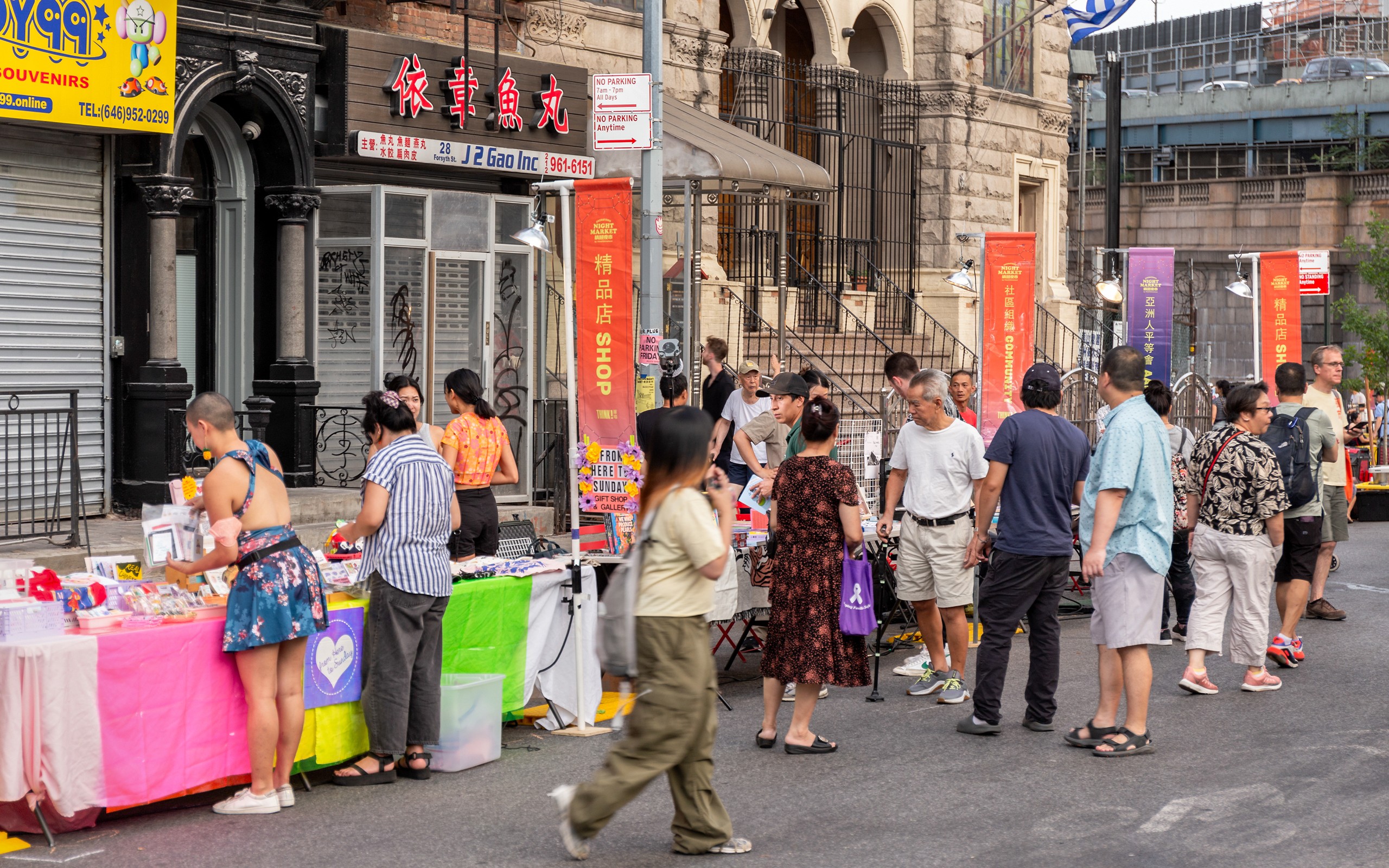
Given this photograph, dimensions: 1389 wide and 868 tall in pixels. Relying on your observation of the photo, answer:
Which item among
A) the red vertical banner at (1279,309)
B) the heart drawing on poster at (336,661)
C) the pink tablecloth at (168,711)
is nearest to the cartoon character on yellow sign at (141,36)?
the heart drawing on poster at (336,661)

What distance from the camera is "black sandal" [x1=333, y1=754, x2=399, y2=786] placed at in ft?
23.8

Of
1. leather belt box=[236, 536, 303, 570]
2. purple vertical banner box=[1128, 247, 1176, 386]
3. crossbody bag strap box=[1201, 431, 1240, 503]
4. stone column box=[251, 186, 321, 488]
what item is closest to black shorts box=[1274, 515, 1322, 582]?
crossbody bag strap box=[1201, 431, 1240, 503]

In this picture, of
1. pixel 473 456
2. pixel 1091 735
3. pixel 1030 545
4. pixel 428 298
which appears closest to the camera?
pixel 1091 735

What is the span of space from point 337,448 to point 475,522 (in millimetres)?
5611

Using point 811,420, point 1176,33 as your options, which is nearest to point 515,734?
point 811,420

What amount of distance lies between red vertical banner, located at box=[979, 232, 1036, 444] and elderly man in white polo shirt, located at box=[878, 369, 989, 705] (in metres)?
6.96

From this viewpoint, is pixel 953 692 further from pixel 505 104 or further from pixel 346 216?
pixel 505 104

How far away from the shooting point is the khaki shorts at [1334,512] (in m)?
12.2

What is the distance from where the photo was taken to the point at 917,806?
6926 millimetres

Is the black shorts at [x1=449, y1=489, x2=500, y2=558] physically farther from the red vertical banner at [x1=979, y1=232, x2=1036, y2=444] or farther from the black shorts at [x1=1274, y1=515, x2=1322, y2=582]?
the red vertical banner at [x1=979, y1=232, x2=1036, y2=444]

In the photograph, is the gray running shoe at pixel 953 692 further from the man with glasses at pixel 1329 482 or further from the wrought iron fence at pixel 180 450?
the wrought iron fence at pixel 180 450

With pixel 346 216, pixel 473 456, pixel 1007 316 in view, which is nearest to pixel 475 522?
pixel 473 456

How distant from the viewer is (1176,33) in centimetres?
6006

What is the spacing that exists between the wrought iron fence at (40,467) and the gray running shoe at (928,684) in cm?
621
